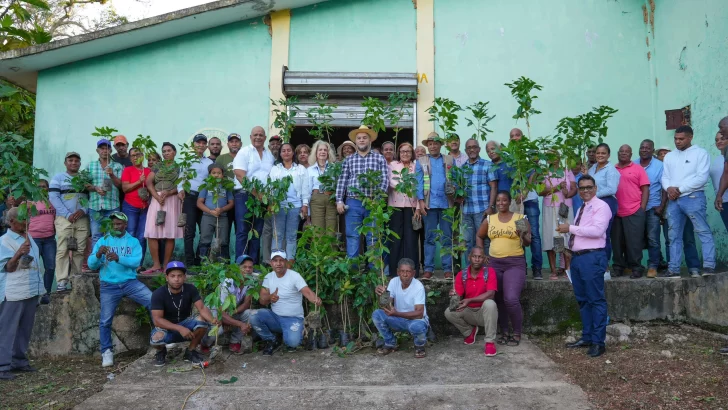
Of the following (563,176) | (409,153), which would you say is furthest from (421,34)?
(563,176)

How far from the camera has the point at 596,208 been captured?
5.46 meters

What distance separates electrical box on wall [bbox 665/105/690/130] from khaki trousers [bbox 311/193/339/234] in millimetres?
4833

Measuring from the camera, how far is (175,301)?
18.6 ft

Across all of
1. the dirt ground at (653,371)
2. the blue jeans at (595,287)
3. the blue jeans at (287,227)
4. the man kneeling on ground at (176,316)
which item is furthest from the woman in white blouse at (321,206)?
the blue jeans at (595,287)

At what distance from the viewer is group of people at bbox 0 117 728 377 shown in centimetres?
565

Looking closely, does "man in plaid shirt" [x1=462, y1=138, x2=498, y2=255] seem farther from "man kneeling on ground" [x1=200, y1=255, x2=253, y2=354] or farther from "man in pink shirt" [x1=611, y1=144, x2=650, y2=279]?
"man kneeling on ground" [x1=200, y1=255, x2=253, y2=354]

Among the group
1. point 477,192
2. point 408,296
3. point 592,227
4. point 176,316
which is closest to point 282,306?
point 176,316

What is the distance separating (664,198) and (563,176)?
3.74ft

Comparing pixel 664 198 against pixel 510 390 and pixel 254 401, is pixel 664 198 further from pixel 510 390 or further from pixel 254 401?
pixel 254 401

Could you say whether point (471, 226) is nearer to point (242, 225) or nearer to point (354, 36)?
point (242, 225)

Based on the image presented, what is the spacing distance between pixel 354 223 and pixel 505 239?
1700mm

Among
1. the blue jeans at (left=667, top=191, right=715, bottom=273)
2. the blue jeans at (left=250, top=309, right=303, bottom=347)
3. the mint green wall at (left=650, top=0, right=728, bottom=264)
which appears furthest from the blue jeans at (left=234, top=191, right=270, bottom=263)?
the mint green wall at (left=650, top=0, right=728, bottom=264)

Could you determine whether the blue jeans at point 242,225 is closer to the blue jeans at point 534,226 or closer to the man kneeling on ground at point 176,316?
the man kneeling on ground at point 176,316

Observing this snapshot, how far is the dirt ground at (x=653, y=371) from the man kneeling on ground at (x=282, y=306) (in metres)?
2.55
